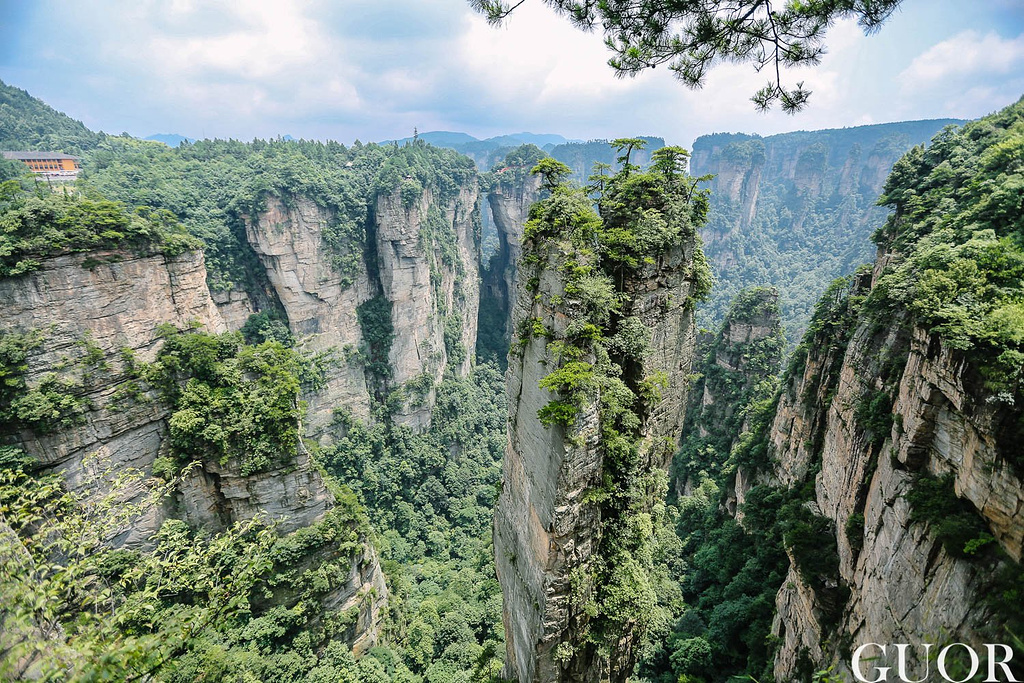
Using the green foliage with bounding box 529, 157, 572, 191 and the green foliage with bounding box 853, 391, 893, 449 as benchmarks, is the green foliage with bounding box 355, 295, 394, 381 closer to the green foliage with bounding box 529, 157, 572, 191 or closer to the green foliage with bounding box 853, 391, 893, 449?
the green foliage with bounding box 529, 157, 572, 191

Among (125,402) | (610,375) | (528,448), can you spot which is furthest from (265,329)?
(610,375)

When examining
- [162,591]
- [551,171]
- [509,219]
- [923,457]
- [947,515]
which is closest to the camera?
[947,515]

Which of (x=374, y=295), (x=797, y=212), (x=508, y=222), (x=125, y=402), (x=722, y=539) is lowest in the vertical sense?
(x=722, y=539)

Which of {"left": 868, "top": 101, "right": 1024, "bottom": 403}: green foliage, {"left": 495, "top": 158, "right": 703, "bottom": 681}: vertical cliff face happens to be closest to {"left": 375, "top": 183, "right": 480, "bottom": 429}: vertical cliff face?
{"left": 495, "top": 158, "right": 703, "bottom": 681}: vertical cliff face

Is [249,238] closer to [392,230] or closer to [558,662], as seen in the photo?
[392,230]

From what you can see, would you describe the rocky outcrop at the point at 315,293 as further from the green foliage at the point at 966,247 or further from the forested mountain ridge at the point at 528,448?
the green foliage at the point at 966,247

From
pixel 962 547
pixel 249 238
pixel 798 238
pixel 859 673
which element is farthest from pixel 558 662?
pixel 798 238

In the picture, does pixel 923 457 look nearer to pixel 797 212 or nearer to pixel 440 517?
pixel 440 517
